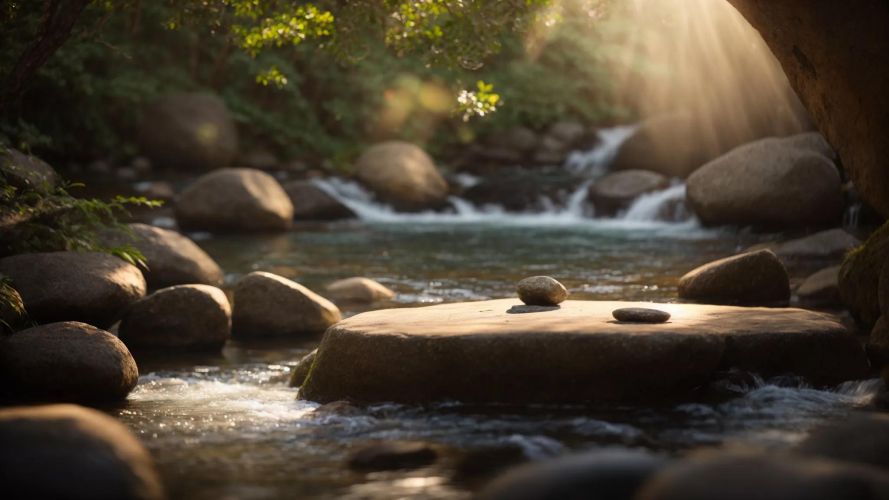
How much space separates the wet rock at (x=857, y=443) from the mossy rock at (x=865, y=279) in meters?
4.48

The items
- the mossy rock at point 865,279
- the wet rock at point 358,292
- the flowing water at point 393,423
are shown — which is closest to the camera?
the flowing water at point 393,423

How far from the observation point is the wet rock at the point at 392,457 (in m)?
5.23

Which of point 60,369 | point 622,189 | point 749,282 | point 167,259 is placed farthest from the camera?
point 622,189

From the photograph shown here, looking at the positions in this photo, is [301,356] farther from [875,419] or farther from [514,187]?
[514,187]

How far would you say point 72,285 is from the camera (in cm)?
847

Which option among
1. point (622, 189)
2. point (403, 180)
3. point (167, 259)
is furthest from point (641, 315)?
point (403, 180)

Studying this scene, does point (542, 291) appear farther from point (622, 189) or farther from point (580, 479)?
point (622, 189)

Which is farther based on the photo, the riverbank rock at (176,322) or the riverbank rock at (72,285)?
the riverbank rock at (176,322)

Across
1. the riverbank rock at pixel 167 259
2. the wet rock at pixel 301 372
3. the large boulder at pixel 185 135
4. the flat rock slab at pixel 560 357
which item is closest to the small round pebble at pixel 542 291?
the flat rock slab at pixel 560 357

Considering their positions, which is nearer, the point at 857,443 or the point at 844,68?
the point at 857,443

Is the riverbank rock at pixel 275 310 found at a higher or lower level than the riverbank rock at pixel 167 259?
lower

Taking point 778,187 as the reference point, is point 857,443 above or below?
below

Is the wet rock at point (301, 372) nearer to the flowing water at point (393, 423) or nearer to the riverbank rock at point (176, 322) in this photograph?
the flowing water at point (393, 423)

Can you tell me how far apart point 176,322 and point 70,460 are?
5.36m
